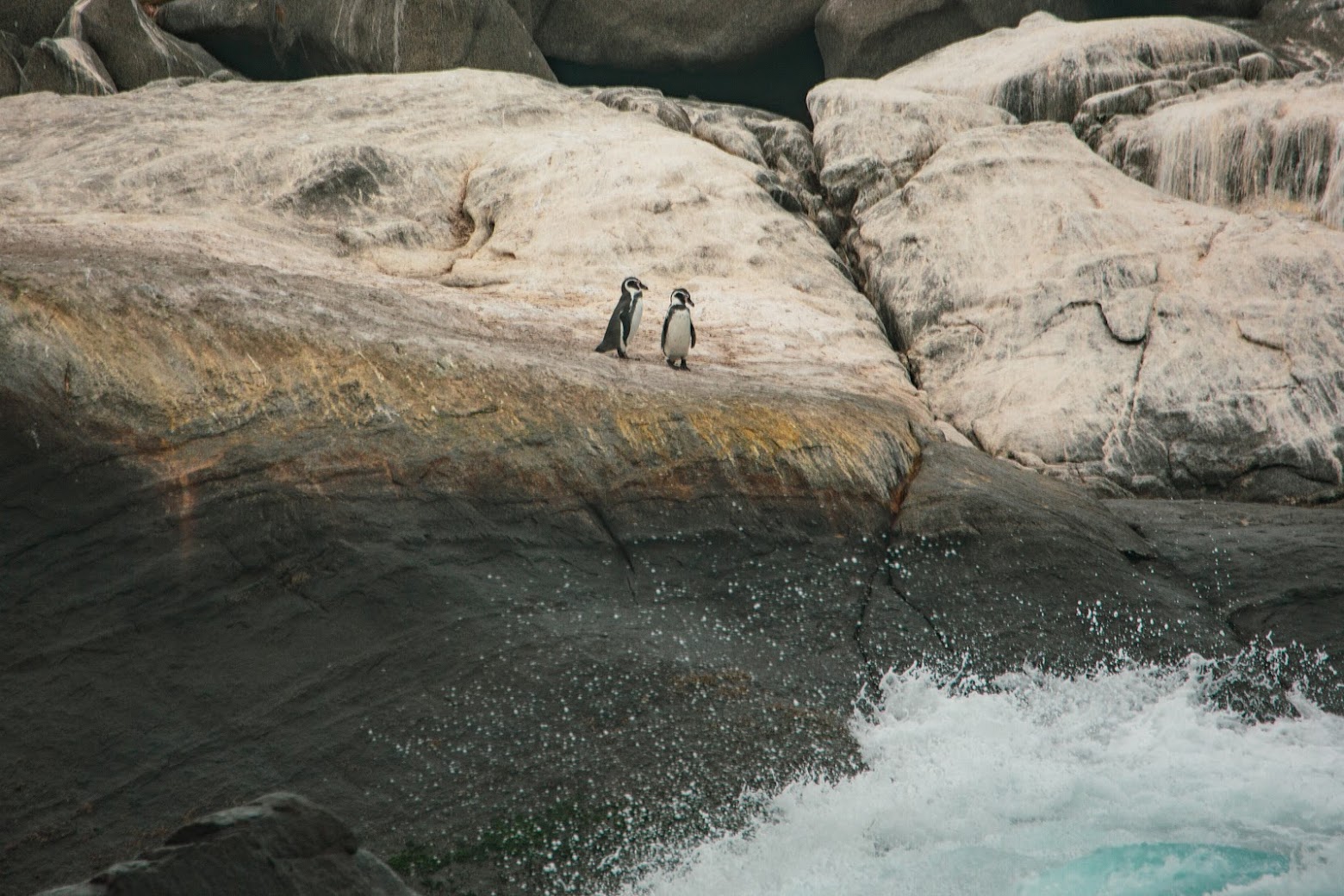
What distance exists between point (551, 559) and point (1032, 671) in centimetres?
304

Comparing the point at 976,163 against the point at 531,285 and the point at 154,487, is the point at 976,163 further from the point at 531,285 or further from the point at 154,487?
the point at 154,487

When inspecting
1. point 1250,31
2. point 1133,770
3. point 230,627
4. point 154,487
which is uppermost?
point 1250,31

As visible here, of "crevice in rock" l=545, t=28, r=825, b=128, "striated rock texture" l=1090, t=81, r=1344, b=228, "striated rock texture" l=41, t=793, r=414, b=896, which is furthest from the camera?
"crevice in rock" l=545, t=28, r=825, b=128

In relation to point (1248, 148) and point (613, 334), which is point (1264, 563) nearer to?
point (613, 334)

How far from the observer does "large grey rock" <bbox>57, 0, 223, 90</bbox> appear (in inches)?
671

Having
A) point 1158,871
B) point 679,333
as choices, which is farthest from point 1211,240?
point 1158,871

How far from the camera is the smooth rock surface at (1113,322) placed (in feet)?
31.8

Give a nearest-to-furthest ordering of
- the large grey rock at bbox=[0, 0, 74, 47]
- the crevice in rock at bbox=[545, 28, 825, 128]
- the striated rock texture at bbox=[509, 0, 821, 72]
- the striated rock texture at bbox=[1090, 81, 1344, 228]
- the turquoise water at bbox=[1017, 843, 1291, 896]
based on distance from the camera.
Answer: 1. the turquoise water at bbox=[1017, 843, 1291, 896]
2. the striated rock texture at bbox=[1090, 81, 1344, 228]
3. the large grey rock at bbox=[0, 0, 74, 47]
4. the striated rock texture at bbox=[509, 0, 821, 72]
5. the crevice in rock at bbox=[545, 28, 825, 128]

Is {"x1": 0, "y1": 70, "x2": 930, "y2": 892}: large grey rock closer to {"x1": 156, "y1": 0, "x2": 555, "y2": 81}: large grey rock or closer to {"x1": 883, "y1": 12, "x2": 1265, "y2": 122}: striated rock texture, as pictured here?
{"x1": 883, "y1": 12, "x2": 1265, "y2": 122}: striated rock texture

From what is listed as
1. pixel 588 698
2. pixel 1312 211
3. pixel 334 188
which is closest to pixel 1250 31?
pixel 1312 211

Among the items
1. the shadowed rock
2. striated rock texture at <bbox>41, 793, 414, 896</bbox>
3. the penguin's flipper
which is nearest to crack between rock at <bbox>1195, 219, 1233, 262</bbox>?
the penguin's flipper

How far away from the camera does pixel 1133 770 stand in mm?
6508

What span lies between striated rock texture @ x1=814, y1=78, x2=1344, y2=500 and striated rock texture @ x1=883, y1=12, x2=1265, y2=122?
5.63 ft

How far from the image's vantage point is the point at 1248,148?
41.8 ft
